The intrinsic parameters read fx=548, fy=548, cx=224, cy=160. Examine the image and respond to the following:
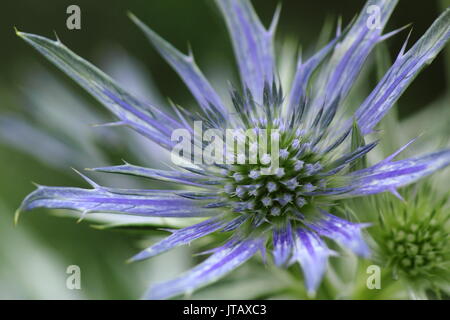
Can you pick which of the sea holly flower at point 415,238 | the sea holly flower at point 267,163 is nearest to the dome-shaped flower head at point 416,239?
the sea holly flower at point 415,238

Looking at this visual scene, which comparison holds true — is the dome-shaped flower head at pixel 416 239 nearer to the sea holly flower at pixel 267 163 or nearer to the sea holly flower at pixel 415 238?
the sea holly flower at pixel 415 238

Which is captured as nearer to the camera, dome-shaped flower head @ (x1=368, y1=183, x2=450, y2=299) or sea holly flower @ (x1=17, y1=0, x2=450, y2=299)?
sea holly flower @ (x1=17, y1=0, x2=450, y2=299)

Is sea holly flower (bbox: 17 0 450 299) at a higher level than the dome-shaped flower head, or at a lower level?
higher

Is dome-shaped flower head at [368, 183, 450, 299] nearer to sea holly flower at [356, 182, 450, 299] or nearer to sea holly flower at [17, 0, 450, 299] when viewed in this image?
sea holly flower at [356, 182, 450, 299]

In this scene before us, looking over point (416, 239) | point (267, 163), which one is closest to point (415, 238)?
point (416, 239)

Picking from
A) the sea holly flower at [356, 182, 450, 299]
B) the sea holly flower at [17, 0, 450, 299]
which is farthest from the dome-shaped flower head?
the sea holly flower at [17, 0, 450, 299]

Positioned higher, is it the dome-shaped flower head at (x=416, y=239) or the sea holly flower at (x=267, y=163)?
the sea holly flower at (x=267, y=163)

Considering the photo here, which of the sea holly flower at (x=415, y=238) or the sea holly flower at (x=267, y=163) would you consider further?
the sea holly flower at (x=415, y=238)

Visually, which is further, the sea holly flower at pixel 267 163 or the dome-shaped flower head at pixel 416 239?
the dome-shaped flower head at pixel 416 239

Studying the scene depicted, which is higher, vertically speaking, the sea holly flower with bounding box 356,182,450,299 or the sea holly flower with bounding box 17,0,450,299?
the sea holly flower with bounding box 17,0,450,299
